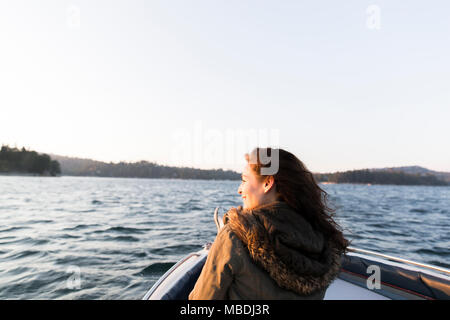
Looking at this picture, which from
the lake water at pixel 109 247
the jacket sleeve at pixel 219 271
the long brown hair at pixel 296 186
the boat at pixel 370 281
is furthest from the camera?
the lake water at pixel 109 247

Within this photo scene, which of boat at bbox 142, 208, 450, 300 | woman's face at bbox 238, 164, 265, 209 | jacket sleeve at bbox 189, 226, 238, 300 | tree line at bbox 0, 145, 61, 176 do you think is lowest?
boat at bbox 142, 208, 450, 300

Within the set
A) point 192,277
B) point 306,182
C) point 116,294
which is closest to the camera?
point 306,182

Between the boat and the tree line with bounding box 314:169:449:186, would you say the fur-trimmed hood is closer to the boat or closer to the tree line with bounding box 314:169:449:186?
the boat

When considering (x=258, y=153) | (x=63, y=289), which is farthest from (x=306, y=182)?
(x=63, y=289)

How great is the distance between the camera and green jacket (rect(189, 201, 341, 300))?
127 centimetres

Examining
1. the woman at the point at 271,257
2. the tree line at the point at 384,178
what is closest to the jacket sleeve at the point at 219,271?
the woman at the point at 271,257

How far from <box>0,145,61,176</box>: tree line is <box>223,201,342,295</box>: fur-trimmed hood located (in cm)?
10646

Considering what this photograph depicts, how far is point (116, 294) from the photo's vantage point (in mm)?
4438

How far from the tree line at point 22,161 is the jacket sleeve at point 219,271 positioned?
106 metres

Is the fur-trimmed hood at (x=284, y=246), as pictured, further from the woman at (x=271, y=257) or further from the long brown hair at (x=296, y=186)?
the long brown hair at (x=296, y=186)

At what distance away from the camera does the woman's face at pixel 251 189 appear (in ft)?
5.15

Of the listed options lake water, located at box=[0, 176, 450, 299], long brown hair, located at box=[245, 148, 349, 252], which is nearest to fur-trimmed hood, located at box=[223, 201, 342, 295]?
long brown hair, located at box=[245, 148, 349, 252]
